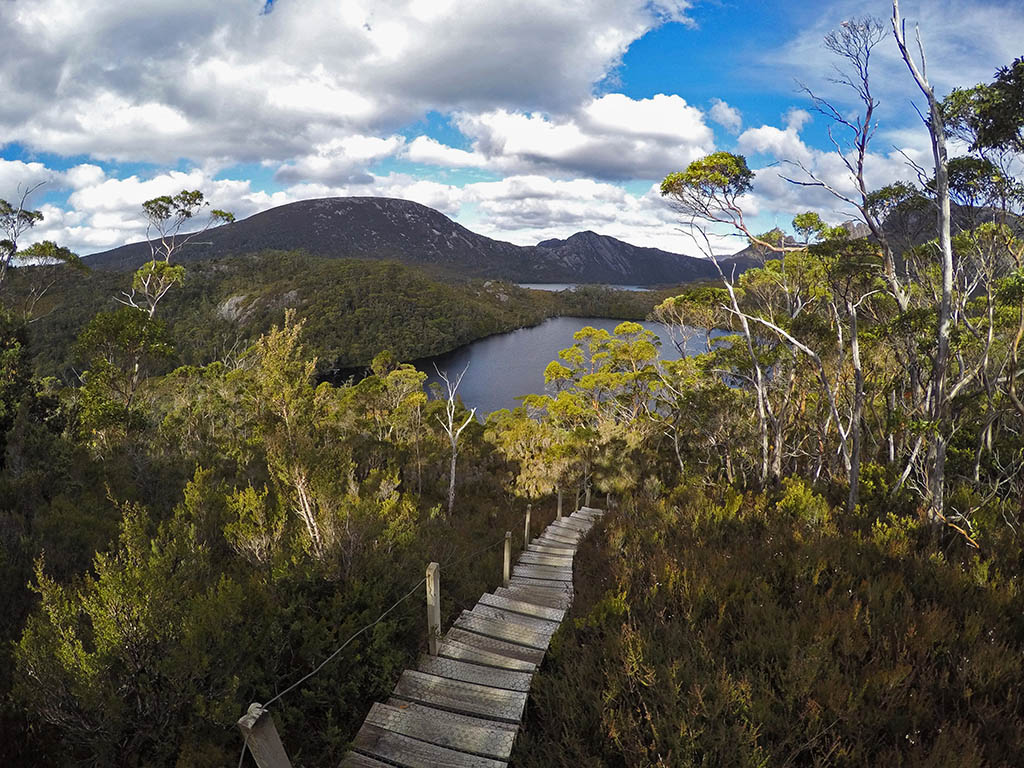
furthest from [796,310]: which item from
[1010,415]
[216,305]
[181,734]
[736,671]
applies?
[216,305]

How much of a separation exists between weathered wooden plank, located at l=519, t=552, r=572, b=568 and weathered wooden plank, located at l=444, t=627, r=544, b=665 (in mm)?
2818

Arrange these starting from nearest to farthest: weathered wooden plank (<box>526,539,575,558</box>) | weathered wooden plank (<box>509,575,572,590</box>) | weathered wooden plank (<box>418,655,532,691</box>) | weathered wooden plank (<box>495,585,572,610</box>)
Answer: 1. weathered wooden plank (<box>418,655,532,691</box>)
2. weathered wooden plank (<box>495,585,572,610</box>)
3. weathered wooden plank (<box>509,575,572,590</box>)
4. weathered wooden plank (<box>526,539,575,558</box>)

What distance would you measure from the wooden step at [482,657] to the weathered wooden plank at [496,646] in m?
0.04

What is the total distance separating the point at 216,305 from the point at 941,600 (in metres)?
107

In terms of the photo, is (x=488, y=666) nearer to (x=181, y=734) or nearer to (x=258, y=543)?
(x=181, y=734)

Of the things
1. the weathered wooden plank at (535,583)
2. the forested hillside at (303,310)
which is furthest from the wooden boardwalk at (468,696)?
the forested hillside at (303,310)

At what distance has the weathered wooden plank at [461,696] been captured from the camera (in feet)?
12.0

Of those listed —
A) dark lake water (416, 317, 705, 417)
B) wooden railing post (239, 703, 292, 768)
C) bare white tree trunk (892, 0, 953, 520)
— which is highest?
bare white tree trunk (892, 0, 953, 520)

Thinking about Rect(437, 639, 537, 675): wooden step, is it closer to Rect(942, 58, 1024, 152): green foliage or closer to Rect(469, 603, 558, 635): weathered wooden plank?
Rect(469, 603, 558, 635): weathered wooden plank

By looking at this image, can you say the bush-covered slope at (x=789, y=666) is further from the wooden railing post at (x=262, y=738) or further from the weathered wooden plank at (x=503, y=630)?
the wooden railing post at (x=262, y=738)

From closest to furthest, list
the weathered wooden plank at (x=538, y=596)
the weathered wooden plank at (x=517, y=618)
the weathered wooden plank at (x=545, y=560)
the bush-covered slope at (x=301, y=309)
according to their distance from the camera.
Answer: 1. the weathered wooden plank at (x=517, y=618)
2. the weathered wooden plank at (x=538, y=596)
3. the weathered wooden plank at (x=545, y=560)
4. the bush-covered slope at (x=301, y=309)

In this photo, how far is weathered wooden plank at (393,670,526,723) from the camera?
3650 millimetres

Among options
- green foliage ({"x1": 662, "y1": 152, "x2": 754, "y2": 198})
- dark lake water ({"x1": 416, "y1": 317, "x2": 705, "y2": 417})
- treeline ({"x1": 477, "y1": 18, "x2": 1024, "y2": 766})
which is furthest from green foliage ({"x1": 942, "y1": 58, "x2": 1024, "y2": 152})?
dark lake water ({"x1": 416, "y1": 317, "x2": 705, "y2": 417})

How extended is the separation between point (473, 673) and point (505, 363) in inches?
2824
